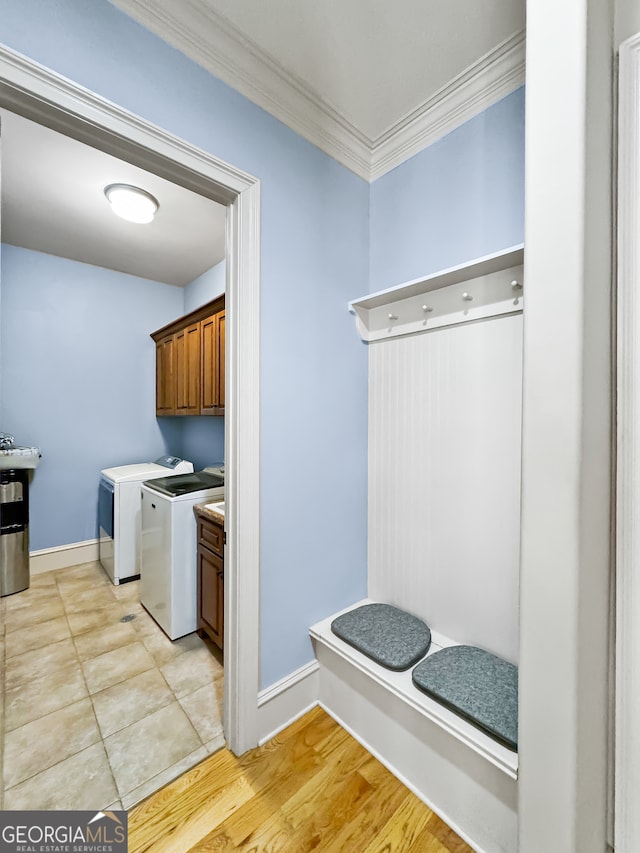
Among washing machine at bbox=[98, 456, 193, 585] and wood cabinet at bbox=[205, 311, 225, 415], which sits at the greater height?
wood cabinet at bbox=[205, 311, 225, 415]

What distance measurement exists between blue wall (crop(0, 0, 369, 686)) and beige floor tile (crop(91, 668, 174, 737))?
2.20ft

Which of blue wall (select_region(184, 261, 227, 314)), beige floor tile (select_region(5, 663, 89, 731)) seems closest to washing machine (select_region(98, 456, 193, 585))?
beige floor tile (select_region(5, 663, 89, 731))

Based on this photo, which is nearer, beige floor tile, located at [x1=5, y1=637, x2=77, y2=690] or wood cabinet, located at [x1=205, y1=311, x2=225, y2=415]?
beige floor tile, located at [x1=5, y1=637, x2=77, y2=690]

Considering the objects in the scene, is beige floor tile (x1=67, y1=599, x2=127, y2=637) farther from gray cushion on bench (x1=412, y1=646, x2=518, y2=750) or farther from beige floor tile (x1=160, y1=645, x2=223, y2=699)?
gray cushion on bench (x1=412, y1=646, x2=518, y2=750)

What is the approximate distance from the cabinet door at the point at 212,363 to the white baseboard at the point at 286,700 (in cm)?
165

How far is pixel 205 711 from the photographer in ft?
5.50

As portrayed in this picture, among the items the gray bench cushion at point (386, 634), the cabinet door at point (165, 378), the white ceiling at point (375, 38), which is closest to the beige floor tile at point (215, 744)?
the gray bench cushion at point (386, 634)

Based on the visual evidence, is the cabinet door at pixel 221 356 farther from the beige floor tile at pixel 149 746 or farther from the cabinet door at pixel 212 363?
the beige floor tile at pixel 149 746

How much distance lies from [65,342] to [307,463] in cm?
292

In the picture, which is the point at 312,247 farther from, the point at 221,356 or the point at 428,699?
the point at 428,699

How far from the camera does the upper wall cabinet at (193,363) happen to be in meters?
2.58

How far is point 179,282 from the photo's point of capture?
3814mm

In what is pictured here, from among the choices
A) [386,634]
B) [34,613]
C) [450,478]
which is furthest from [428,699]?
[34,613]

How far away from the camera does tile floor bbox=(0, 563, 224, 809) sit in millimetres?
1340
